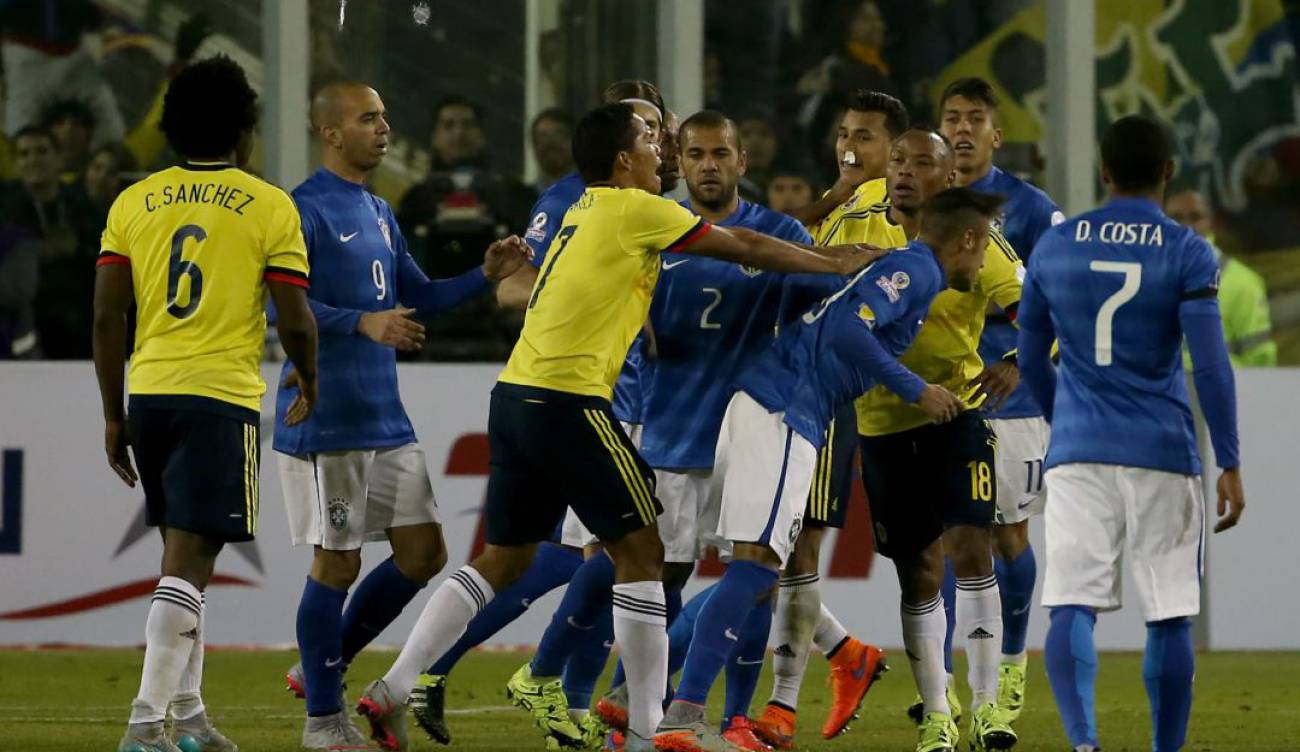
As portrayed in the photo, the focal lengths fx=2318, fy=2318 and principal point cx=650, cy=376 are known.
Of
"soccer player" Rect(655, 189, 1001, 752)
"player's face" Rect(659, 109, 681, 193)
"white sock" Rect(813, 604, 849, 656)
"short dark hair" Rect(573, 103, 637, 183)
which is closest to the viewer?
"short dark hair" Rect(573, 103, 637, 183)

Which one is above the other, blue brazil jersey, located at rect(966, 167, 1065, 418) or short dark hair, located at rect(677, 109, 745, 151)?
short dark hair, located at rect(677, 109, 745, 151)

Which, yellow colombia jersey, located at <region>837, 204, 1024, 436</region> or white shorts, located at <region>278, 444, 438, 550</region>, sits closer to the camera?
white shorts, located at <region>278, 444, 438, 550</region>

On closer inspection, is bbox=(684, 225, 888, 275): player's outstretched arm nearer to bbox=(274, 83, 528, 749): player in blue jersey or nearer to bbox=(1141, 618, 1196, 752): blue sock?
bbox=(274, 83, 528, 749): player in blue jersey

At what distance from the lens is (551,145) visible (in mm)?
13570

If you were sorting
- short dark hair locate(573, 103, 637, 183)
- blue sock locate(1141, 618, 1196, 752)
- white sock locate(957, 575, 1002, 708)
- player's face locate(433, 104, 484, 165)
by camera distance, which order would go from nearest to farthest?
1. blue sock locate(1141, 618, 1196, 752)
2. short dark hair locate(573, 103, 637, 183)
3. white sock locate(957, 575, 1002, 708)
4. player's face locate(433, 104, 484, 165)

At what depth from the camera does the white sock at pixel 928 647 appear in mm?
7953

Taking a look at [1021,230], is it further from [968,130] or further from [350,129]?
[350,129]

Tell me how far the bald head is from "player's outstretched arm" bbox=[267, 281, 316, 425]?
1058 millimetres

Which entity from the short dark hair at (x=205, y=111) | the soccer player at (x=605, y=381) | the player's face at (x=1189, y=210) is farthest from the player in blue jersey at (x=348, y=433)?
the player's face at (x=1189, y=210)

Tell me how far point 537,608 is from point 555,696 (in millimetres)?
4088

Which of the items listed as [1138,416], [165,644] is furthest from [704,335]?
[165,644]

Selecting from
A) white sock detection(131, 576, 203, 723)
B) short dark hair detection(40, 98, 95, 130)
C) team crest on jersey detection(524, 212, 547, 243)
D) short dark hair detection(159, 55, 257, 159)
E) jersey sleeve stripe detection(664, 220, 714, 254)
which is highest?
short dark hair detection(40, 98, 95, 130)

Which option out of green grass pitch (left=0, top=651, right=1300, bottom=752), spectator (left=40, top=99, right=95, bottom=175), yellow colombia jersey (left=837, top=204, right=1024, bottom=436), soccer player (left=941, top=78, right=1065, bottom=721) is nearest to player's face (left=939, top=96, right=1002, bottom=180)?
soccer player (left=941, top=78, right=1065, bottom=721)

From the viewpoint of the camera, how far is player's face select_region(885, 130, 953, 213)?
27.2 feet
